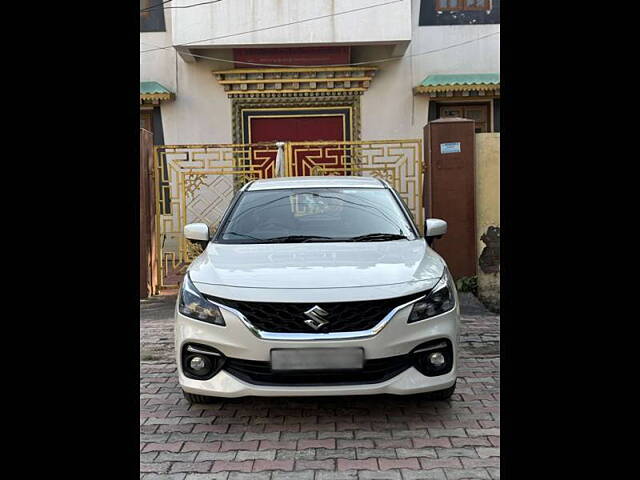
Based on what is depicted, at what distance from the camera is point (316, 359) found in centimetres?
336

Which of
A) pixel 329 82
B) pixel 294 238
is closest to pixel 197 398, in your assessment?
pixel 294 238

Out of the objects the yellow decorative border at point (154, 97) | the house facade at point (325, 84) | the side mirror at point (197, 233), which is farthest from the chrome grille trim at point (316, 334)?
the yellow decorative border at point (154, 97)

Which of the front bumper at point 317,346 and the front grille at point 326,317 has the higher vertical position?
the front grille at point 326,317

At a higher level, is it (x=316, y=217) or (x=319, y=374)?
(x=316, y=217)

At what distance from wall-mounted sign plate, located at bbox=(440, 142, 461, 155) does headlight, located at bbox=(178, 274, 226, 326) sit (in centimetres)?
468

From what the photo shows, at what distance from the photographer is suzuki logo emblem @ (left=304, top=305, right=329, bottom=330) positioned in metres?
3.40

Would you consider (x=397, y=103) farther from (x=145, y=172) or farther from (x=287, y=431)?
(x=287, y=431)

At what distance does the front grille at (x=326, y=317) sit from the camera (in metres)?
3.41

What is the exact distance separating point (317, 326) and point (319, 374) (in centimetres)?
27

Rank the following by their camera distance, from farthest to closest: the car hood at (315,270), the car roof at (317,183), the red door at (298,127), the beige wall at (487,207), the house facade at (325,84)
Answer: the red door at (298,127)
the house facade at (325,84)
the beige wall at (487,207)
the car roof at (317,183)
the car hood at (315,270)

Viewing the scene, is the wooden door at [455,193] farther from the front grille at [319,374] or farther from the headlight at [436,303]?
the front grille at [319,374]

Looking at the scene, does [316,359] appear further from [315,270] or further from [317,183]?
[317,183]

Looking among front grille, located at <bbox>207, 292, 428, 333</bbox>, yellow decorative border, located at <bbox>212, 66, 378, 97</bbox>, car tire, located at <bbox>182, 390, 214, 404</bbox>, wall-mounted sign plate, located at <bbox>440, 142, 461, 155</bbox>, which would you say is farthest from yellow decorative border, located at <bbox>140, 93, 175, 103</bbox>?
front grille, located at <bbox>207, 292, 428, 333</bbox>
